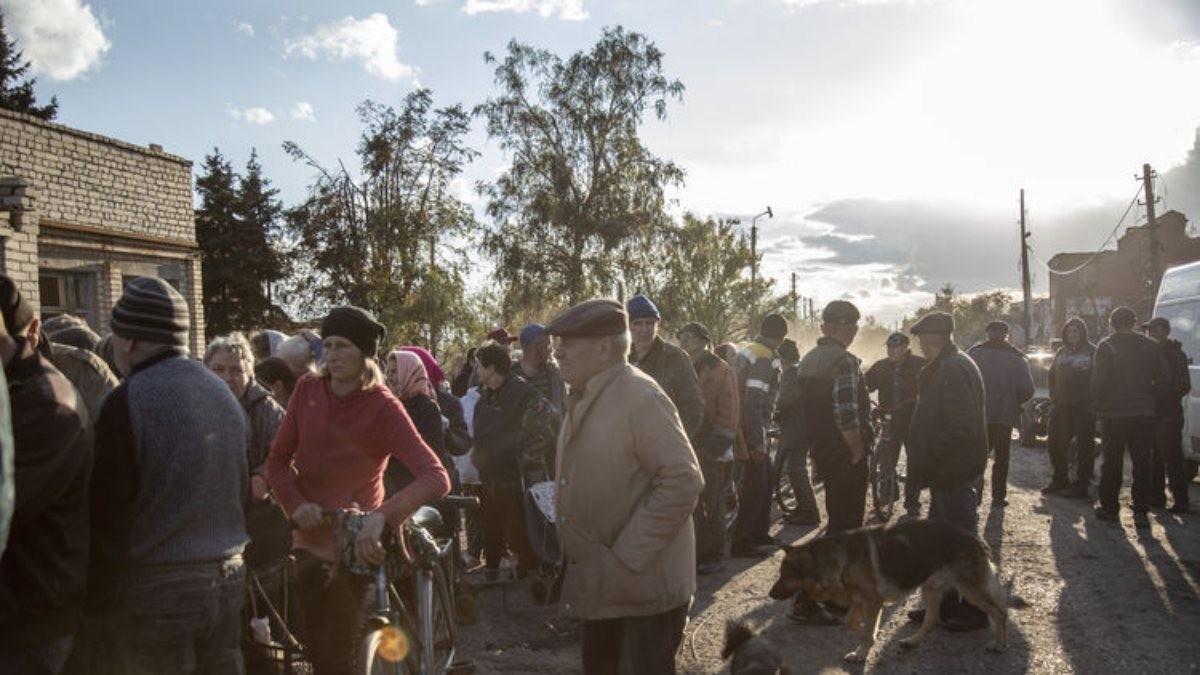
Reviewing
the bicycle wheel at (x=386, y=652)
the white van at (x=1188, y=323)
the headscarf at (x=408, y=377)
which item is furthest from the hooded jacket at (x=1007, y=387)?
the bicycle wheel at (x=386, y=652)

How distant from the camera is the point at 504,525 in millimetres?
7098

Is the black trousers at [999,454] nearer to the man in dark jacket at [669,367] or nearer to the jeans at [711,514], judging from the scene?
the jeans at [711,514]

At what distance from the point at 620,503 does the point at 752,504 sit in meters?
5.46

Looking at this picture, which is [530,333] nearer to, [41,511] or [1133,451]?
[41,511]

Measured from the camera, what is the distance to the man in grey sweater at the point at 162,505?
2.52m

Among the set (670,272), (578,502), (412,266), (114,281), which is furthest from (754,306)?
(578,502)

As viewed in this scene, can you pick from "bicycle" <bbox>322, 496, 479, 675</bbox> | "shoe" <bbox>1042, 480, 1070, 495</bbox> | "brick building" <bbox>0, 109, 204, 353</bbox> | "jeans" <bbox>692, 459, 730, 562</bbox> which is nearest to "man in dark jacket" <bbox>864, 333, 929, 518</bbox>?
"shoe" <bbox>1042, 480, 1070, 495</bbox>

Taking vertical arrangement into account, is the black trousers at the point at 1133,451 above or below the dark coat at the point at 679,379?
below

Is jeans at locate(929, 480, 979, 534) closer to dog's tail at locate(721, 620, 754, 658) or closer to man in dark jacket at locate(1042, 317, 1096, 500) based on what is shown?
dog's tail at locate(721, 620, 754, 658)

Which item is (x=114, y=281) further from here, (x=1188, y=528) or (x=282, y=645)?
(x=1188, y=528)

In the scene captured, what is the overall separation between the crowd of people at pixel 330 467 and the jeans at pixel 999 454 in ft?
12.4

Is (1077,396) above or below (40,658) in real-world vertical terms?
below

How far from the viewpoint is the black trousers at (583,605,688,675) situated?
2934 millimetres

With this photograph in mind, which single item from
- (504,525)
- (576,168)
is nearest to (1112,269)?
(576,168)
